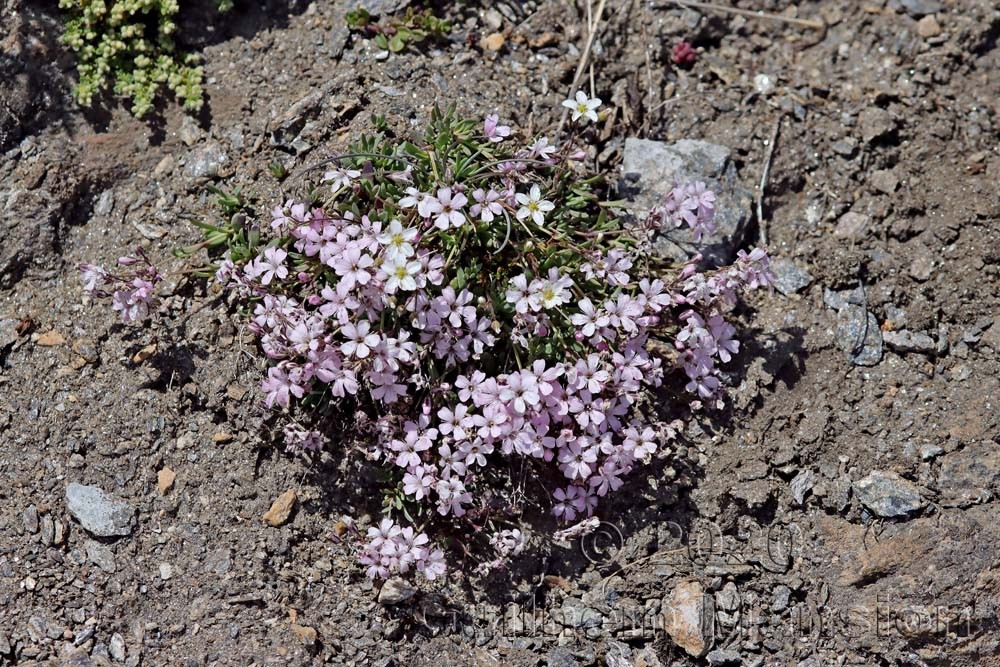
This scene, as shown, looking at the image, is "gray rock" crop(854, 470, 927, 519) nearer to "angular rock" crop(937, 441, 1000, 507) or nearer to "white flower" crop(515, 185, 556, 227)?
"angular rock" crop(937, 441, 1000, 507)

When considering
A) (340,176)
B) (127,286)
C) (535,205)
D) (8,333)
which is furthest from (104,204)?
(535,205)

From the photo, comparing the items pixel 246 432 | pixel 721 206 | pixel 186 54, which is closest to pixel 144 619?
pixel 246 432

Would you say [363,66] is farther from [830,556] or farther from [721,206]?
[830,556]

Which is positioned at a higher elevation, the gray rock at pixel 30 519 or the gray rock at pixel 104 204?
the gray rock at pixel 104 204

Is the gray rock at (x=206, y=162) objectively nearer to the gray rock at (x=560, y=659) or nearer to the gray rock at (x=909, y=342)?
the gray rock at (x=560, y=659)

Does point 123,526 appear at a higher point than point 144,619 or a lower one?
higher

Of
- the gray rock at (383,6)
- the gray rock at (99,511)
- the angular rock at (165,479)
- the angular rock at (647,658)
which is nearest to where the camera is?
the angular rock at (647,658)

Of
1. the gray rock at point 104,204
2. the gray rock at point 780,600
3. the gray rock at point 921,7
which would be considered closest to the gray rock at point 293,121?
the gray rock at point 104,204
